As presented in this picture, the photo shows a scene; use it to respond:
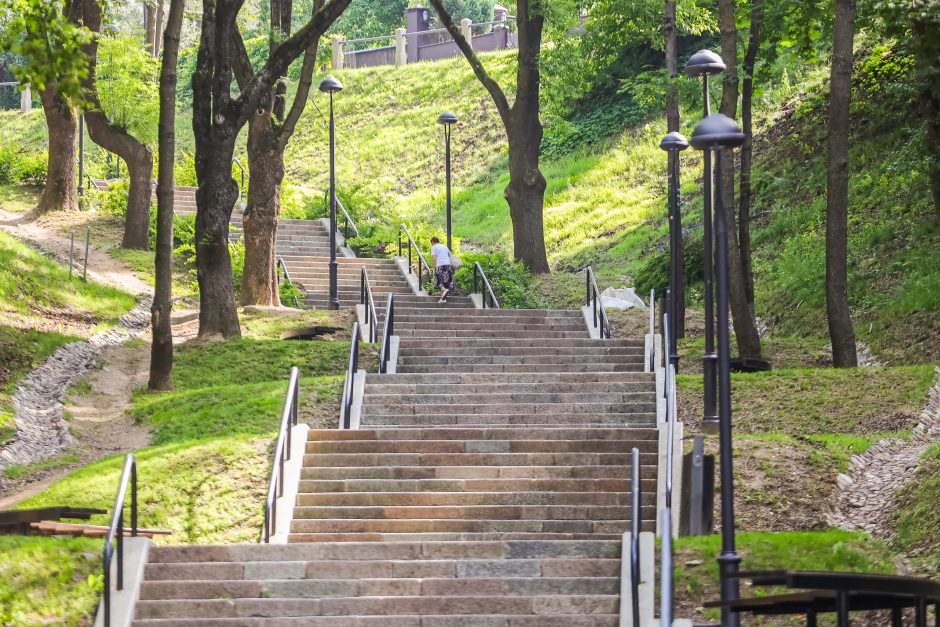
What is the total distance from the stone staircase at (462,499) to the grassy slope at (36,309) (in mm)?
5589

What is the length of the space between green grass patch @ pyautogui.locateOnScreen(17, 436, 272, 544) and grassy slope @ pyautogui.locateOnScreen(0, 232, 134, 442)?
3491mm

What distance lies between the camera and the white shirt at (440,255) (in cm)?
2519

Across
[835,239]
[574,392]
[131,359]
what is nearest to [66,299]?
[131,359]

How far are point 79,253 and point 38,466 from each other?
12.8m

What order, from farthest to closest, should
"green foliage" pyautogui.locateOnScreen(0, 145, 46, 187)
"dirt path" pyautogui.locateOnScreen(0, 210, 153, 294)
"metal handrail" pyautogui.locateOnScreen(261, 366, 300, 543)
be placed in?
"green foliage" pyautogui.locateOnScreen(0, 145, 46, 187) < "dirt path" pyautogui.locateOnScreen(0, 210, 153, 294) < "metal handrail" pyautogui.locateOnScreen(261, 366, 300, 543)

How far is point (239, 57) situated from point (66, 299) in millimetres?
5517

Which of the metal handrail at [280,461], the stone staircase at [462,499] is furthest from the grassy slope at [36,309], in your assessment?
the stone staircase at [462,499]

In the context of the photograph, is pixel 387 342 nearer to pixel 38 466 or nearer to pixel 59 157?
pixel 38 466

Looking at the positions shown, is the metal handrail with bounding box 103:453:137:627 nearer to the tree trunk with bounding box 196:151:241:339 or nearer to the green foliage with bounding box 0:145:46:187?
the tree trunk with bounding box 196:151:241:339

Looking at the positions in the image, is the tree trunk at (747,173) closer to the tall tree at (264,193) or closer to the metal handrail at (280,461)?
the tall tree at (264,193)

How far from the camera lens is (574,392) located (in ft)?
61.5

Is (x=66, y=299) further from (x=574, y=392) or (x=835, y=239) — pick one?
(x=835, y=239)

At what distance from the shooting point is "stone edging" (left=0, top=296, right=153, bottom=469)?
58.7 ft

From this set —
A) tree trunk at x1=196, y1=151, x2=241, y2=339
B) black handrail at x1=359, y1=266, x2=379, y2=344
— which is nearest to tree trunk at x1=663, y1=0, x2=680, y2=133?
black handrail at x1=359, y1=266, x2=379, y2=344
